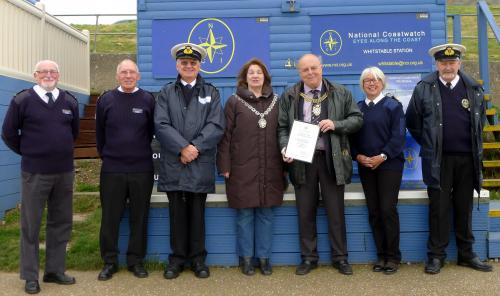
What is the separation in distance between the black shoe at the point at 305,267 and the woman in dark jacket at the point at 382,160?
543mm

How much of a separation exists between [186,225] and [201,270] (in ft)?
1.33

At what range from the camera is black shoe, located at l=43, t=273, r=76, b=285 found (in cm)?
366

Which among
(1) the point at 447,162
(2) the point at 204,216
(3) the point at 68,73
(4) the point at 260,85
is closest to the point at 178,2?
(3) the point at 68,73

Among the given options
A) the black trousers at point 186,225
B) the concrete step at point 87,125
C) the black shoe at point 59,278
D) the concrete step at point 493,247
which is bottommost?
the black shoe at point 59,278

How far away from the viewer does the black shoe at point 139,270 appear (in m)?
3.78

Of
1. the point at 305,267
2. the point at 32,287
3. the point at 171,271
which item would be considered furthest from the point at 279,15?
the point at 32,287

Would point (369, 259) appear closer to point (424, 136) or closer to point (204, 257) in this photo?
point (424, 136)

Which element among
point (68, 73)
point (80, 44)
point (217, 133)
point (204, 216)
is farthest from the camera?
point (80, 44)

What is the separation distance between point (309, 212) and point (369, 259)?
0.76 meters

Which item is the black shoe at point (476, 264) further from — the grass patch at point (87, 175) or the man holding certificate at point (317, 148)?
the grass patch at point (87, 175)

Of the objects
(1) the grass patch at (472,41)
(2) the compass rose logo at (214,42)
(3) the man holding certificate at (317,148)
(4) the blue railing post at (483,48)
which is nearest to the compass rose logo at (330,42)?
(2) the compass rose logo at (214,42)

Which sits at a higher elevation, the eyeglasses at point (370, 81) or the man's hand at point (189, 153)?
the eyeglasses at point (370, 81)

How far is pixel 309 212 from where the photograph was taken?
3.90 meters

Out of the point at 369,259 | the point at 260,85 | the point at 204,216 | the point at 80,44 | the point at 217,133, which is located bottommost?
the point at 369,259
